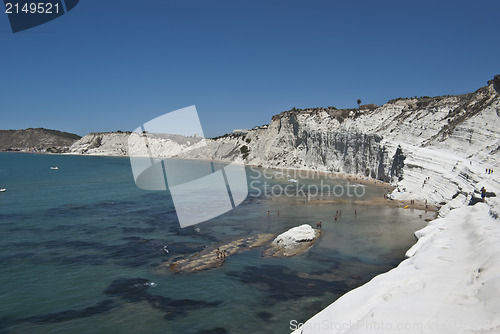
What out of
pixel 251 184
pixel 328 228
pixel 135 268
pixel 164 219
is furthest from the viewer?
pixel 251 184

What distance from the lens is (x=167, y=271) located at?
21812 millimetres

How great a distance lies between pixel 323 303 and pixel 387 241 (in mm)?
12908

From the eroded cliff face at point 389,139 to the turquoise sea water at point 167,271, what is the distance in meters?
13.1

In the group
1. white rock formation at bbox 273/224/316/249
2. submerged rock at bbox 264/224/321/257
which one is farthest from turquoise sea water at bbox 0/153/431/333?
white rock formation at bbox 273/224/316/249

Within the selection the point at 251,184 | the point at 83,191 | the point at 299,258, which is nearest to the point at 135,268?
the point at 299,258

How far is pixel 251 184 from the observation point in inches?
2630

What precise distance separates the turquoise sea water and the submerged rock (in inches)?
38.6

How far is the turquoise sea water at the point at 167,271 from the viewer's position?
1605 centimetres

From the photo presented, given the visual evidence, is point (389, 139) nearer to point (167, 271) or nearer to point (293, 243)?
point (293, 243)

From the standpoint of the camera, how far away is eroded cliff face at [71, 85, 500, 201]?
141ft

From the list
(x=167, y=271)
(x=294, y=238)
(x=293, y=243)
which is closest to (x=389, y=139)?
(x=294, y=238)

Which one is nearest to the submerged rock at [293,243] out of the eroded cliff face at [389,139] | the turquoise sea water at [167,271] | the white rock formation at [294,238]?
the white rock formation at [294,238]

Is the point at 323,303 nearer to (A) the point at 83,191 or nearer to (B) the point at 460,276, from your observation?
(B) the point at 460,276

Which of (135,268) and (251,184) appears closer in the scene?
(135,268)
